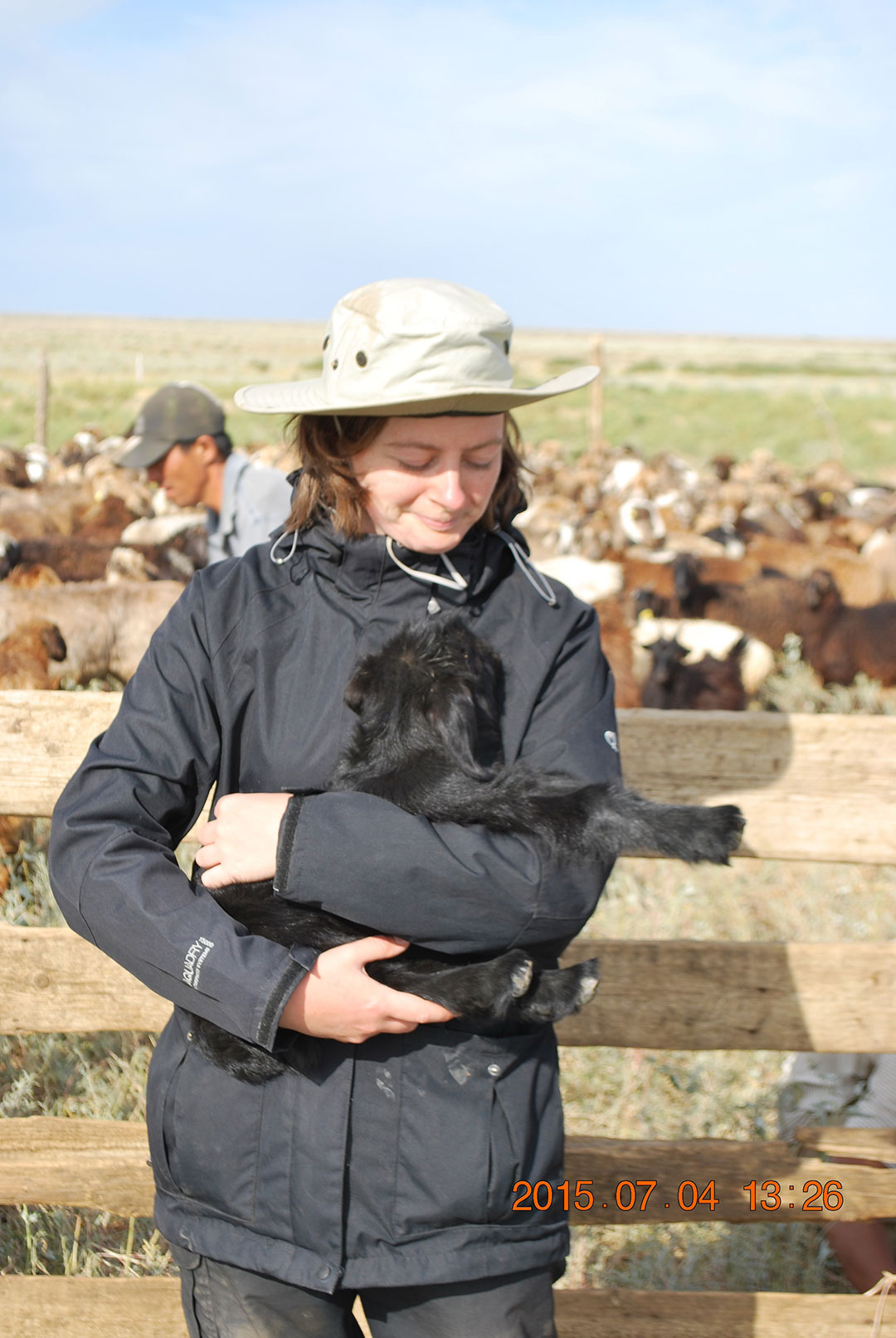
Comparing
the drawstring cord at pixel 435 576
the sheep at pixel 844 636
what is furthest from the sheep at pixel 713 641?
the drawstring cord at pixel 435 576

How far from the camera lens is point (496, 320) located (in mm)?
2066

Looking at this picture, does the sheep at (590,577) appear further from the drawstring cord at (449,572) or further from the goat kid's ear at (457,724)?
the goat kid's ear at (457,724)

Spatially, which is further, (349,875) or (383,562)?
(383,562)

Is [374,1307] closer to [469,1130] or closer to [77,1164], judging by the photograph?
[469,1130]

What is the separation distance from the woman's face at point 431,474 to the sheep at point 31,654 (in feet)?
17.4

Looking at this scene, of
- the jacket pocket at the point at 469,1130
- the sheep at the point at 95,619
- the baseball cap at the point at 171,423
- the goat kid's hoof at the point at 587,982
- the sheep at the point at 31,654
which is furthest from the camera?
the sheep at the point at 95,619

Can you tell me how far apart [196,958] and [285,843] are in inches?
9.1

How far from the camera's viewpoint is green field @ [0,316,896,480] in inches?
1578

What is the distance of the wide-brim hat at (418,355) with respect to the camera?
6.52ft

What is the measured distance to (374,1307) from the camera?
6.51 ft

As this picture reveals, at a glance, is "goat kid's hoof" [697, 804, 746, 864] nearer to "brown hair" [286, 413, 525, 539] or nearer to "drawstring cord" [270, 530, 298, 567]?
"brown hair" [286, 413, 525, 539]

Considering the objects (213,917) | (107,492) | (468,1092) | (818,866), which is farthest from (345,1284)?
(107,492)
